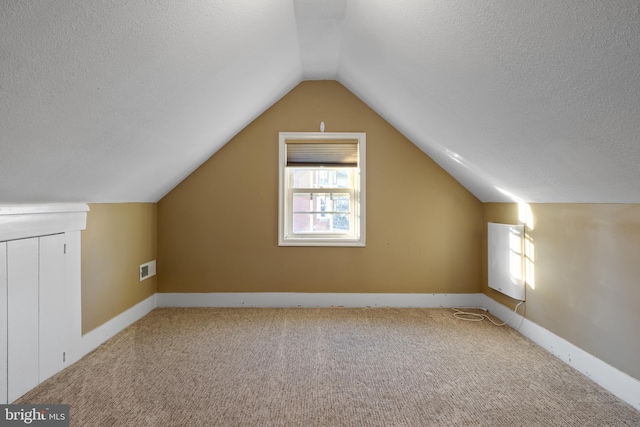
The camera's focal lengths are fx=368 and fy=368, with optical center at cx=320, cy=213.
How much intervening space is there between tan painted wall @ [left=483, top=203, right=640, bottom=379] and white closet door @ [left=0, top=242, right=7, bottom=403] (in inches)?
145

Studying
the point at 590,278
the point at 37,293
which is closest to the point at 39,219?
the point at 37,293

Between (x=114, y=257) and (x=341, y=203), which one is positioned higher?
(x=341, y=203)

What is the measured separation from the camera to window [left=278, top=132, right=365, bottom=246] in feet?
13.9

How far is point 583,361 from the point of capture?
8.61 feet

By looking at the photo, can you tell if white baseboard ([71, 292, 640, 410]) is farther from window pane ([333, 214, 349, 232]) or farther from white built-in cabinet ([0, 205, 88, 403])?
window pane ([333, 214, 349, 232])

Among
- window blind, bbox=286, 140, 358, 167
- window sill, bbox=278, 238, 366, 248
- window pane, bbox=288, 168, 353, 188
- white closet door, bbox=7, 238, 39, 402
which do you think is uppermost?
window blind, bbox=286, 140, 358, 167

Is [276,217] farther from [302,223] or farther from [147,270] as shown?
[147,270]

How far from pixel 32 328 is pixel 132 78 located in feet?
5.68

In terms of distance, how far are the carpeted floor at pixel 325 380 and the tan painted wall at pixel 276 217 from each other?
69 cm

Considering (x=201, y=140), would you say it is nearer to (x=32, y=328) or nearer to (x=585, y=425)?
(x=32, y=328)

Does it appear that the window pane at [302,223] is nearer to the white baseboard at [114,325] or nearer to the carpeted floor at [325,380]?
Result: the carpeted floor at [325,380]

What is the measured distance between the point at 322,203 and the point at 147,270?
210 cm

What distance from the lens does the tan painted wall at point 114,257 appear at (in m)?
3.01

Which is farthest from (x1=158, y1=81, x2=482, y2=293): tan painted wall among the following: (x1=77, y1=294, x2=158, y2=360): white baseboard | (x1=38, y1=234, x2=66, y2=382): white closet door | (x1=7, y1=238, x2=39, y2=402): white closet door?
(x1=7, y1=238, x2=39, y2=402): white closet door
